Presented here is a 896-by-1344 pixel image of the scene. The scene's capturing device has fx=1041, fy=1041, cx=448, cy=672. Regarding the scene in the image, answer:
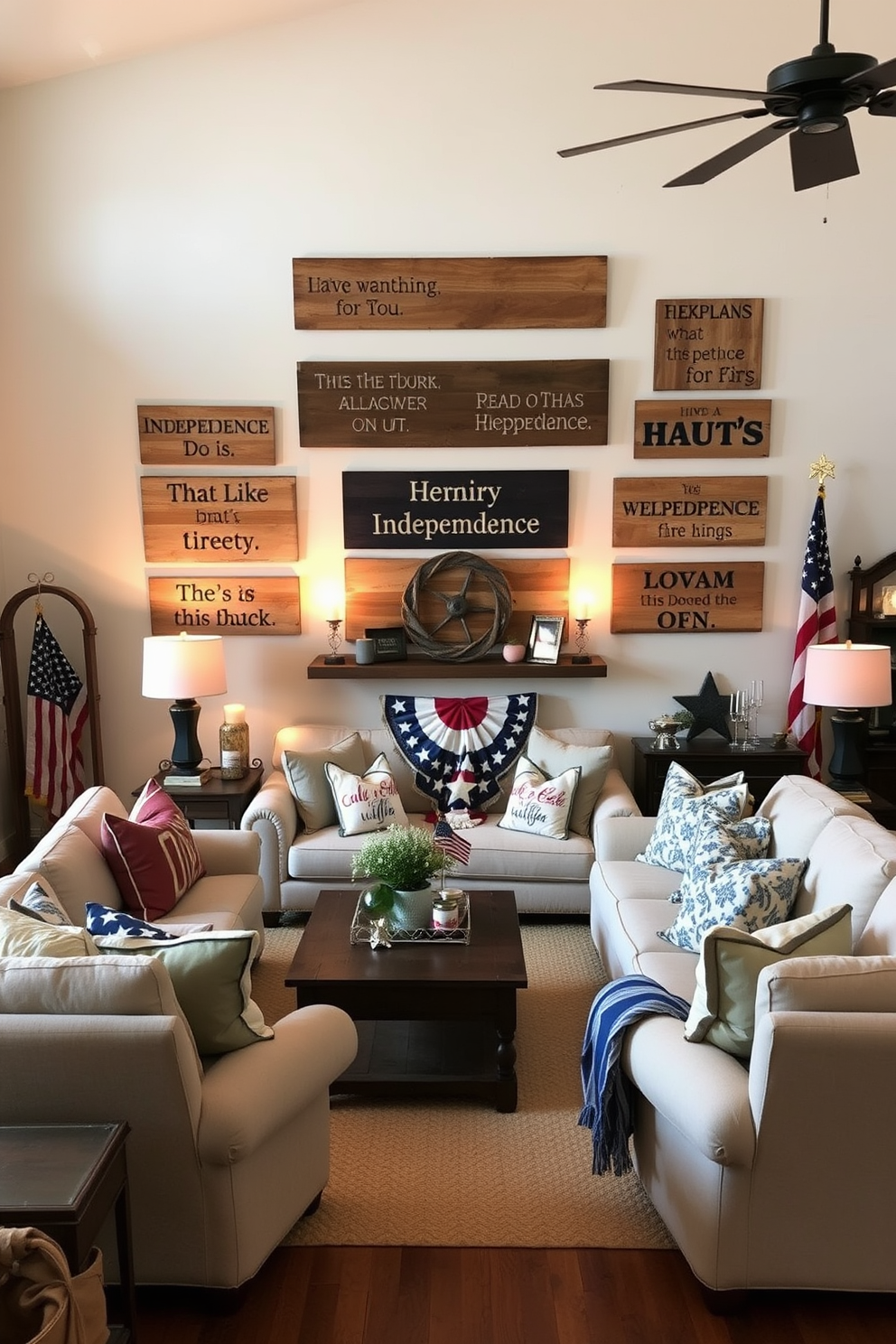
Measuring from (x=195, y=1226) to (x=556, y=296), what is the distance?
4.19 metres

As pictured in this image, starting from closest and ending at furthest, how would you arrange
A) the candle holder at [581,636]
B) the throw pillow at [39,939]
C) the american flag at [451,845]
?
1. the throw pillow at [39,939]
2. the american flag at [451,845]
3. the candle holder at [581,636]

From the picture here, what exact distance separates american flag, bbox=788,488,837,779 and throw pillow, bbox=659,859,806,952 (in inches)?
77.3

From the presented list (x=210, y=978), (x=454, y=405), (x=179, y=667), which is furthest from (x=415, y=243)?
(x=210, y=978)

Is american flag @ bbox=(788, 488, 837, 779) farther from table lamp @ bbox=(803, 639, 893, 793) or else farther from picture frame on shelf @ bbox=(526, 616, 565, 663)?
picture frame on shelf @ bbox=(526, 616, 565, 663)

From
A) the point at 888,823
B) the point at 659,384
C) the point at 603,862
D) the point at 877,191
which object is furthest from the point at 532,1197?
the point at 877,191

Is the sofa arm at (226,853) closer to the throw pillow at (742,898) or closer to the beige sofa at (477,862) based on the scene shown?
the beige sofa at (477,862)

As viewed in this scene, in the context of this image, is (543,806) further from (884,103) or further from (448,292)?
(884,103)

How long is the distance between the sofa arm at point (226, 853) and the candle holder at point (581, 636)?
190 centimetres

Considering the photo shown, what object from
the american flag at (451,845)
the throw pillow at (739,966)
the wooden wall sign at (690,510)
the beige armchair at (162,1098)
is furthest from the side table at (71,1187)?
the wooden wall sign at (690,510)

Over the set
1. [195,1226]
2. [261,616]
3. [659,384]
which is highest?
[659,384]

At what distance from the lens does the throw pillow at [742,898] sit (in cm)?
313

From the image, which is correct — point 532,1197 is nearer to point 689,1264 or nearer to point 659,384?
point 689,1264

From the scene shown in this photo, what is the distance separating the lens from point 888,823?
15.5ft

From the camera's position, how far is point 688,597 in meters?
5.26
